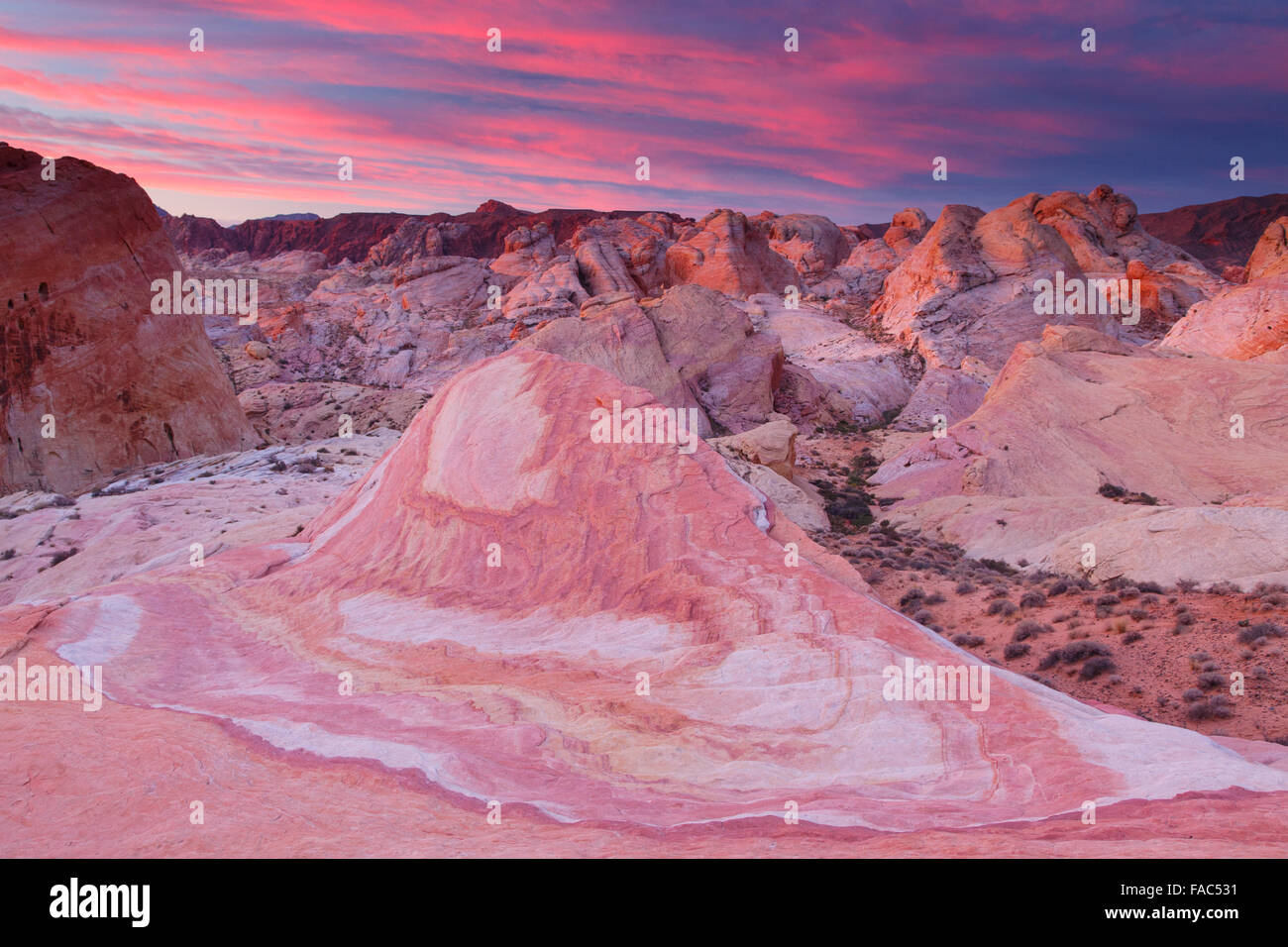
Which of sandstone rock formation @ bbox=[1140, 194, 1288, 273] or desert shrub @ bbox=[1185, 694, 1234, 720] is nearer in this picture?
desert shrub @ bbox=[1185, 694, 1234, 720]

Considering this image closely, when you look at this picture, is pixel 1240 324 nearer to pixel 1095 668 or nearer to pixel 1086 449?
pixel 1086 449

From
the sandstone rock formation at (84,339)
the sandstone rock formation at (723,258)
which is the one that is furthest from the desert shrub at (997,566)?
→ the sandstone rock formation at (723,258)

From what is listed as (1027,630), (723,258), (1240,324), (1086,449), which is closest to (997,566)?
(1027,630)

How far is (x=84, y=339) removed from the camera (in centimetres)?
2948

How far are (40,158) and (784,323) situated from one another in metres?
53.3

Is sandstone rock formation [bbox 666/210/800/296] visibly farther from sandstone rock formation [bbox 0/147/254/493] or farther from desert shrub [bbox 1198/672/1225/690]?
desert shrub [bbox 1198/672/1225/690]

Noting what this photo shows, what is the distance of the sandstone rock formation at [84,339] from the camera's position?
2817 centimetres

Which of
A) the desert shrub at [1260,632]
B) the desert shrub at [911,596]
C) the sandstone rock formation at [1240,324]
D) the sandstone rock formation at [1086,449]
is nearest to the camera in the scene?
the desert shrub at [1260,632]

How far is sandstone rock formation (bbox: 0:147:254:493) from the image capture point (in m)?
28.2

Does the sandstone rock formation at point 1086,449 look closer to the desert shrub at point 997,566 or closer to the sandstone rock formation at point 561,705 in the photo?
the desert shrub at point 997,566

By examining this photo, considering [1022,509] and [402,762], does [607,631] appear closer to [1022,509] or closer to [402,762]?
Answer: [402,762]

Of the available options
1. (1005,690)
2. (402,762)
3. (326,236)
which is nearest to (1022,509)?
(1005,690)

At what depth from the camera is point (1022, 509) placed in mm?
24719

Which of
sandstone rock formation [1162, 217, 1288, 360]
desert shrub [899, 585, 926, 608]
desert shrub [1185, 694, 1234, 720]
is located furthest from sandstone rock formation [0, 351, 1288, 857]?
sandstone rock formation [1162, 217, 1288, 360]
